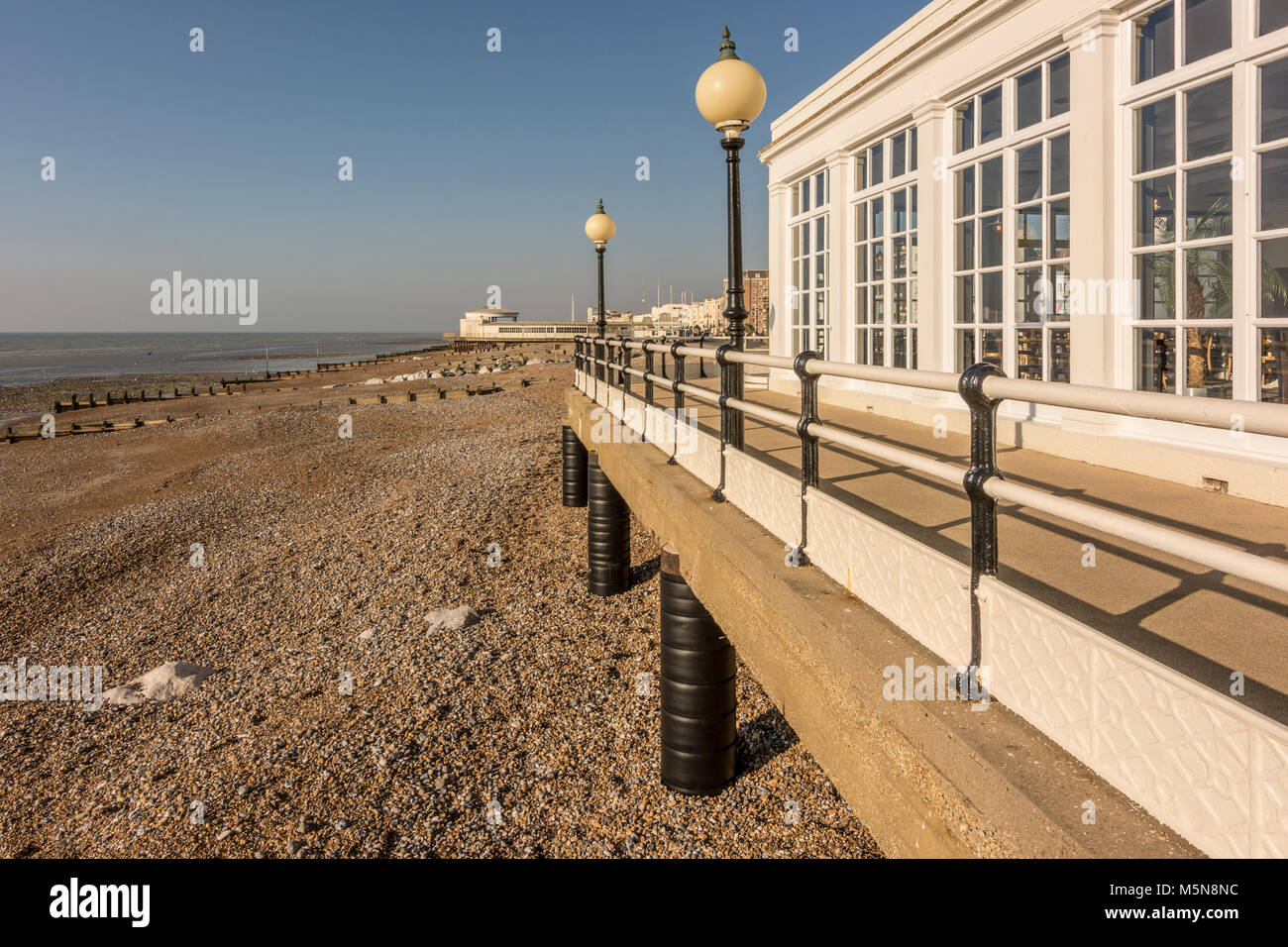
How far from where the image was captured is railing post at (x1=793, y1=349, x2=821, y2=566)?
12.0 feet

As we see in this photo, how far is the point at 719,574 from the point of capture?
459cm

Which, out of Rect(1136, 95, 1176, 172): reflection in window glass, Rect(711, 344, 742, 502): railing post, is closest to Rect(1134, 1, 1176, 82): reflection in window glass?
Rect(1136, 95, 1176, 172): reflection in window glass

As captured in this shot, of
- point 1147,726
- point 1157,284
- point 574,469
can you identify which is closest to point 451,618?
point 574,469

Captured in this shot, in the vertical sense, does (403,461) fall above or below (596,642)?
above

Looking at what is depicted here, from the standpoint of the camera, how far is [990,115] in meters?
7.72

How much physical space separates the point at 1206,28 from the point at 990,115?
2.57m

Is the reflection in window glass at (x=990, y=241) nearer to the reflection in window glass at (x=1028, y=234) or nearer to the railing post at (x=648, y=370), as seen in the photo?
the reflection in window glass at (x=1028, y=234)

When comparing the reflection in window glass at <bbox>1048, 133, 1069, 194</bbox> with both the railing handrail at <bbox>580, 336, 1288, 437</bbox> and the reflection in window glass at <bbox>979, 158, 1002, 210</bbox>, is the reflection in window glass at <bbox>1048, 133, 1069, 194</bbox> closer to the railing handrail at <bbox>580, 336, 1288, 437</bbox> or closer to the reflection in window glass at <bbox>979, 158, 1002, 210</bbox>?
the reflection in window glass at <bbox>979, 158, 1002, 210</bbox>

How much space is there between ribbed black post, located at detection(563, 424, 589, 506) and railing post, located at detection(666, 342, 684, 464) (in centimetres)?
802

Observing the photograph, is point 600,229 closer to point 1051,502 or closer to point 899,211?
point 899,211

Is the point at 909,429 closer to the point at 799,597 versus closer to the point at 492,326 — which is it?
the point at 799,597

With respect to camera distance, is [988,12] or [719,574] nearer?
[719,574]
